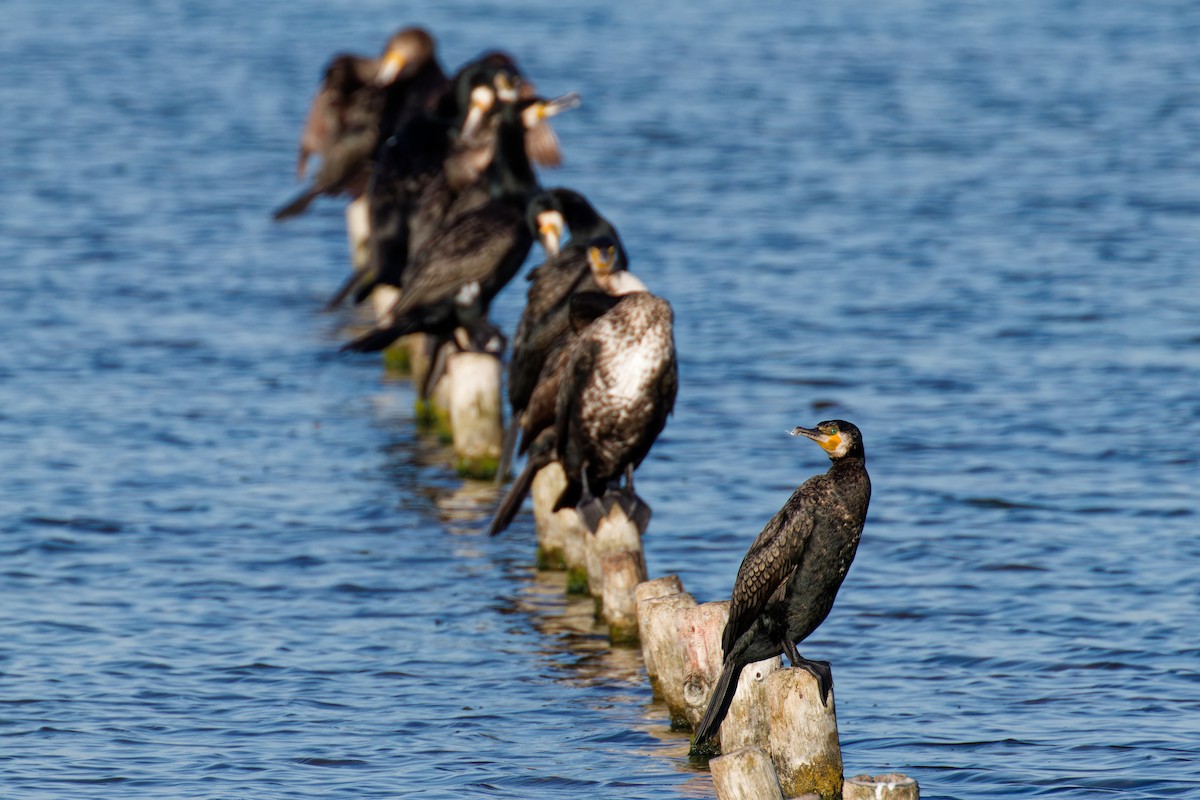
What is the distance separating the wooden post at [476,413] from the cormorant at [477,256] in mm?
286

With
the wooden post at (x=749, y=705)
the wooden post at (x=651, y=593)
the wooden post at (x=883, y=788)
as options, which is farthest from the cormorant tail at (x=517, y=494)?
the wooden post at (x=883, y=788)

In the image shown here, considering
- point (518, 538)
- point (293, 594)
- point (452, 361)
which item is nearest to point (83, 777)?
point (293, 594)

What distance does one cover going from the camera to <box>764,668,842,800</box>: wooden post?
19.6 feet

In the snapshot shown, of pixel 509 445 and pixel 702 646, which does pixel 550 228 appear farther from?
pixel 702 646

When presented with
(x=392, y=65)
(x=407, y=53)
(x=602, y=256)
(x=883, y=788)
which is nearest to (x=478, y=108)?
(x=407, y=53)

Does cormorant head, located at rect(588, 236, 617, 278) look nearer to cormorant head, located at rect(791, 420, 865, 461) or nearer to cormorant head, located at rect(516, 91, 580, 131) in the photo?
cormorant head, located at rect(791, 420, 865, 461)

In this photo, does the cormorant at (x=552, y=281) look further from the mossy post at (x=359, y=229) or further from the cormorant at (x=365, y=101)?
the mossy post at (x=359, y=229)

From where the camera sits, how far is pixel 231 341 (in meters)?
15.2

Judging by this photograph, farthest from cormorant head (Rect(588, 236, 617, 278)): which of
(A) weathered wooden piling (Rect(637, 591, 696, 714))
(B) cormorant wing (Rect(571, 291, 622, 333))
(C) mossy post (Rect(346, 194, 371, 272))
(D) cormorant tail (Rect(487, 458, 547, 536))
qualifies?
(C) mossy post (Rect(346, 194, 371, 272))

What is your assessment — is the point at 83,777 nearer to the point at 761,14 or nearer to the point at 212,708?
the point at 212,708

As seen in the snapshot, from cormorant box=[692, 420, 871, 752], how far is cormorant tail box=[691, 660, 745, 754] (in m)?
0.11

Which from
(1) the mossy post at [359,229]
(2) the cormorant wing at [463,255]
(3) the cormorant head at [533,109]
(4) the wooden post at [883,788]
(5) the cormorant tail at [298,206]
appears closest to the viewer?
(4) the wooden post at [883,788]

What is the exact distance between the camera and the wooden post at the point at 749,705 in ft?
21.1

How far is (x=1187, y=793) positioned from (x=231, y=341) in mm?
9986
